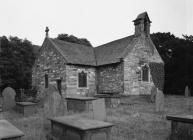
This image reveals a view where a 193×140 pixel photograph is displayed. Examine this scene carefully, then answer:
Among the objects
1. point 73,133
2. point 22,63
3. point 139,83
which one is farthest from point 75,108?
point 22,63

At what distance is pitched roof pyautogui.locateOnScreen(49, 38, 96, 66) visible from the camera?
20531 millimetres

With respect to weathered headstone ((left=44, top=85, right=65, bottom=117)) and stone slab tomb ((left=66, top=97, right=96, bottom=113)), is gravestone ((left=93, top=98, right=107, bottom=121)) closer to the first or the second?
weathered headstone ((left=44, top=85, right=65, bottom=117))

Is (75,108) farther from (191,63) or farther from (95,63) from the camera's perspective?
(191,63)

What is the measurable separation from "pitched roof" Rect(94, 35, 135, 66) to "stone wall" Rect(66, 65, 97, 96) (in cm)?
154

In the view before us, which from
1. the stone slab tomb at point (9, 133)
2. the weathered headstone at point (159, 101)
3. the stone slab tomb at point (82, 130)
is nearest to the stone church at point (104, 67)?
the weathered headstone at point (159, 101)

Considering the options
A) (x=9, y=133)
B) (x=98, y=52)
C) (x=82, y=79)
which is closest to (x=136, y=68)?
(x=82, y=79)

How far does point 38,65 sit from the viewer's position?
24.3 m

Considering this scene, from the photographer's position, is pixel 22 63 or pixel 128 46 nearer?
pixel 128 46

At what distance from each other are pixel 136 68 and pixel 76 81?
635 centimetres

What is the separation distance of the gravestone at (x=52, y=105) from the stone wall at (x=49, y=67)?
10.4 metres

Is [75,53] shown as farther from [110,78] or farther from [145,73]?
[145,73]

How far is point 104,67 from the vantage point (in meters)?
21.4

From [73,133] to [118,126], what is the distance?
3254 mm

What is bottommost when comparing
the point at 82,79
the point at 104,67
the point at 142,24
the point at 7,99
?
the point at 7,99
